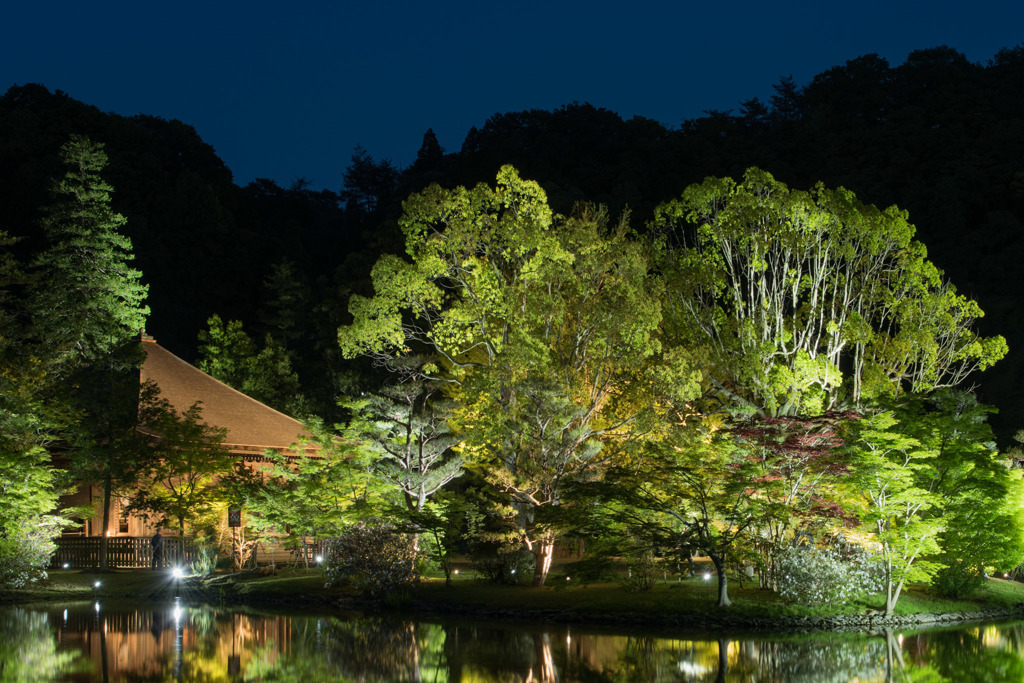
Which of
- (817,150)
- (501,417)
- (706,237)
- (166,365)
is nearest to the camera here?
(501,417)

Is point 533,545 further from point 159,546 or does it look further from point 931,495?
point 159,546

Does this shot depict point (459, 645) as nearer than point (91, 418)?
Yes

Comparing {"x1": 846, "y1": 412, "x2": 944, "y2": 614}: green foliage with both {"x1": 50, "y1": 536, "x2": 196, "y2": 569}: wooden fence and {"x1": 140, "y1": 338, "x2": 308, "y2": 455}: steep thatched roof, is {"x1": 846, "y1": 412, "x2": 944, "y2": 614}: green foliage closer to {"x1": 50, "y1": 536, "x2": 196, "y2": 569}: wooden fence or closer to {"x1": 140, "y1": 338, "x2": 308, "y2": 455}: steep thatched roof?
{"x1": 50, "y1": 536, "x2": 196, "y2": 569}: wooden fence

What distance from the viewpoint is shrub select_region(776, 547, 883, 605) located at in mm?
15906

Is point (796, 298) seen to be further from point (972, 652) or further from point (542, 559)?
point (972, 652)

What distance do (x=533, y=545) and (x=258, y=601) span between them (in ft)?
19.7

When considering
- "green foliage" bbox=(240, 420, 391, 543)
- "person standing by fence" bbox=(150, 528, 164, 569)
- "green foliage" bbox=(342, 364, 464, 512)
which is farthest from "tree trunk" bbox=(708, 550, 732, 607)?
"person standing by fence" bbox=(150, 528, 164, 569)

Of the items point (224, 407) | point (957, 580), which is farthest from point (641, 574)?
point (224, 407)

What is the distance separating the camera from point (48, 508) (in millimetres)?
22531

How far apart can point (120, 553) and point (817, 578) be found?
18118 mm

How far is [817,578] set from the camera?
52.2 feet

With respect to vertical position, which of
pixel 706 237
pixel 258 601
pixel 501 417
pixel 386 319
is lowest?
pixel 258 601

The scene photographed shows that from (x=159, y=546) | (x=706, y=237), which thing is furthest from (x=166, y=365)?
(x=706, y=237)

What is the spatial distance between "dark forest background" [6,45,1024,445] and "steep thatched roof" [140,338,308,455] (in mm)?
7692
